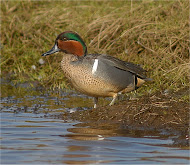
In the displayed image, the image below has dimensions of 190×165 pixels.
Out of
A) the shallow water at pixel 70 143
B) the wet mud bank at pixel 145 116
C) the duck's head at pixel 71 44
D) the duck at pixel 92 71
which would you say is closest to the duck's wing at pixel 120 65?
the duck at pixel 92 71

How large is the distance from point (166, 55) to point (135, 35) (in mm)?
675

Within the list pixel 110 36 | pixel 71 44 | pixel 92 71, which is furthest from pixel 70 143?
pixel 110 36

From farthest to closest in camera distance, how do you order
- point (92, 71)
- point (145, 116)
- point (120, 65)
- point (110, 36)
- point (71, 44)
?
1. point (110, 36)
2. point (120, 65)
3. point (71, 44)
4. point (92, 71)
5. point (145, 116)

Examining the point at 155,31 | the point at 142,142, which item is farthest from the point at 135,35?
the point at 142,142

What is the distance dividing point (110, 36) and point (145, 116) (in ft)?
10.0

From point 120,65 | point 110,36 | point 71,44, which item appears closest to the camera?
point 71,44

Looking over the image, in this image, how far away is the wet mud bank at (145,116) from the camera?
16.1 ft

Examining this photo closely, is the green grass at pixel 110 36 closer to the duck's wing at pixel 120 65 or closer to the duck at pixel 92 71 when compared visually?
the duck's wing at pixel 120 65

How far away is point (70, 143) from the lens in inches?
170

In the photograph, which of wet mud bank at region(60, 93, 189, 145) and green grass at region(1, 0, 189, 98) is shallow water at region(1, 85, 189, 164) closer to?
wet mud bank at region(60, 93, 189, 145)

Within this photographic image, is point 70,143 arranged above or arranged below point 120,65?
below

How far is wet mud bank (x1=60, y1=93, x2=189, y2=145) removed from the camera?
4914 millimetres

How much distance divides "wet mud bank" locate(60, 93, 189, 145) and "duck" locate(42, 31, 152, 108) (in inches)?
9.3

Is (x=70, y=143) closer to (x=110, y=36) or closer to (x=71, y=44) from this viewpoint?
(x=71, y=44)
